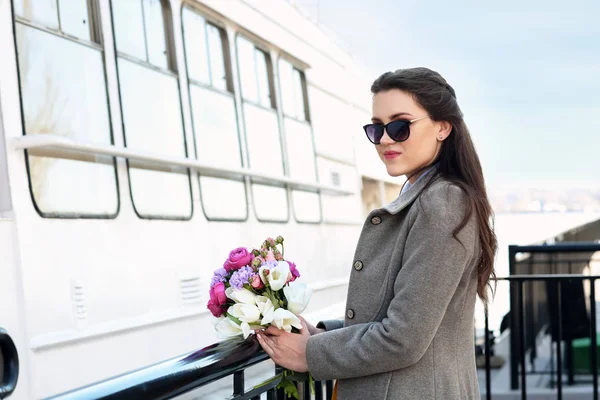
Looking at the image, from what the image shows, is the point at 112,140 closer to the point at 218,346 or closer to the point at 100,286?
the point at 100,286

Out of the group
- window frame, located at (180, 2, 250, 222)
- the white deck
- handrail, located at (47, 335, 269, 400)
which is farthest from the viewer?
window frame, located at (180, 2, 250, 222)

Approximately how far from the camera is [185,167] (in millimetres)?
5793

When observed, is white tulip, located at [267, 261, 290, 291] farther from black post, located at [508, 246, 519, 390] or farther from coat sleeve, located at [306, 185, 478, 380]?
black post, located at [508, 246, 519, 390]

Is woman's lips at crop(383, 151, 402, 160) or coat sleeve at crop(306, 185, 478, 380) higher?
woman's lips at crop(383, 151, 402, 160)

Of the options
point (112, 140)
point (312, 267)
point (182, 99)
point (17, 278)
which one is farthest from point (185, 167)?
point (312, 267)

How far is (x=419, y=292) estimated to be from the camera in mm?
1678

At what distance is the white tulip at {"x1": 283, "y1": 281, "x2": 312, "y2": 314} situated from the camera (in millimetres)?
1780

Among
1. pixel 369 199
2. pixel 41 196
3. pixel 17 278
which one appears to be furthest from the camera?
pixel 369 199

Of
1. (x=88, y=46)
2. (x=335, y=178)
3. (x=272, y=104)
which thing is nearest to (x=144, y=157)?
(x=88, y=46)

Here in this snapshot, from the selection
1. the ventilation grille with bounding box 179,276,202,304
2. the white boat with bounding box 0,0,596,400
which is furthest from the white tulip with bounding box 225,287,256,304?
the ventilation grille with bounding box 179,276,202,304

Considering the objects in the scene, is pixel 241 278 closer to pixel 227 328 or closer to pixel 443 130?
pixel 227 328

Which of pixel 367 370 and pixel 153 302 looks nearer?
pixel 367 370

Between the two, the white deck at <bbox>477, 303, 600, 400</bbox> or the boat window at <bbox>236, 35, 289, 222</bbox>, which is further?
the boat window at <bbox>236, 35, 289, 222</bbox>

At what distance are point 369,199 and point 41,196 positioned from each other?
7491mm
